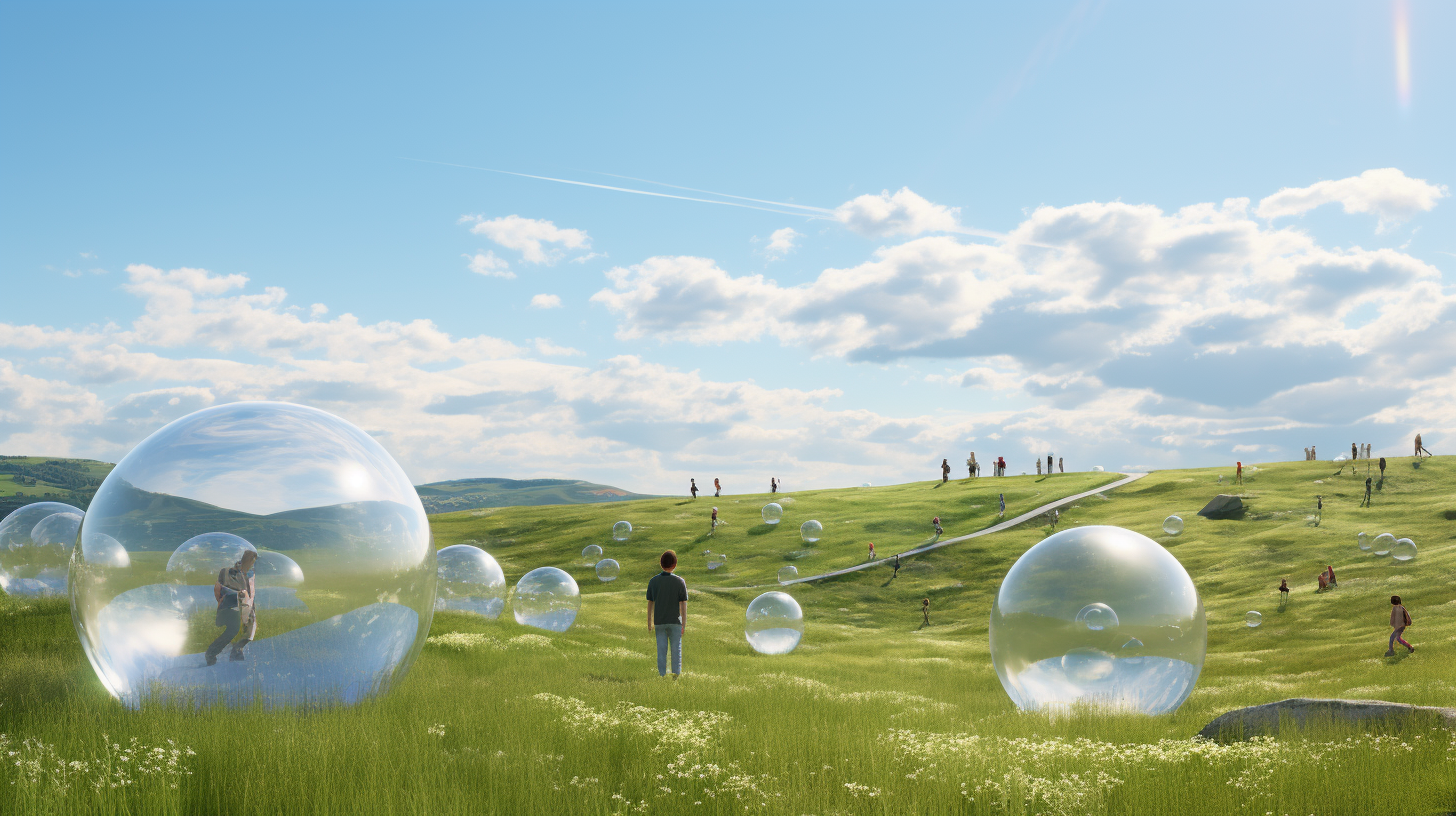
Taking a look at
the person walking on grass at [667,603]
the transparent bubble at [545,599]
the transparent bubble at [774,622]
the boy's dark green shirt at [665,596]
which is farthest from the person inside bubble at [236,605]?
the transparent bubble at [774,622]

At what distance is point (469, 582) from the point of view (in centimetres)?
2323

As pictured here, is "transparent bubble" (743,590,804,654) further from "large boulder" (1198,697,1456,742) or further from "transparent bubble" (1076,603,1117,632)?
"large boulder" (1198,697,1456,742)

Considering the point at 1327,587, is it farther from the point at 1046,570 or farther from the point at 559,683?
the point at 559,683

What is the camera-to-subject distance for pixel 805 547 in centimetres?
8088

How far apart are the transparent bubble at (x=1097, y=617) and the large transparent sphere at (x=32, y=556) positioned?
73.8ft

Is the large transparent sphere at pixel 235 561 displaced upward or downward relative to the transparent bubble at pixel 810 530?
upward

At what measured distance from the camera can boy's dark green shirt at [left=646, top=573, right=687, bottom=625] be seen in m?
15.1

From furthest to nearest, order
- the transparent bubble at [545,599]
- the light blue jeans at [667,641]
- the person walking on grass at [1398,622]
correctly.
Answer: the person walking on grass at [1398,622], the transparent bubble at [545,599], the light blue jeans at [667,641]

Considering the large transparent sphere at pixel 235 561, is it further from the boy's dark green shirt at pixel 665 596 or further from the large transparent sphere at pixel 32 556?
the large transparent sphere at pixel 32 556

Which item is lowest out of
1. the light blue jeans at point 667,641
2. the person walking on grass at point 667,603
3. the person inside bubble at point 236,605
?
the light blue jeans at point 667,641

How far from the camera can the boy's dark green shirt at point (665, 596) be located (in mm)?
15070

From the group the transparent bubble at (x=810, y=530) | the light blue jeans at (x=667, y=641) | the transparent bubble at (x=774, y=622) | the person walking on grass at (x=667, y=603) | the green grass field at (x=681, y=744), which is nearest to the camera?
the green grass field at (x=681, y=744)

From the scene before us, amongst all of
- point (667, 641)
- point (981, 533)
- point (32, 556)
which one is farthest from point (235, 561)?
point (981, 533)

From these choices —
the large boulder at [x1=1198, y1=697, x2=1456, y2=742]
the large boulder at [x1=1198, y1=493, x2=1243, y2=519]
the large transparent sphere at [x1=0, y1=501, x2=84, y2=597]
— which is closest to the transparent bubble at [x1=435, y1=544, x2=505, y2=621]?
the large transparent sphere at [x1=0, y1=501, x2=84, y2=597]
